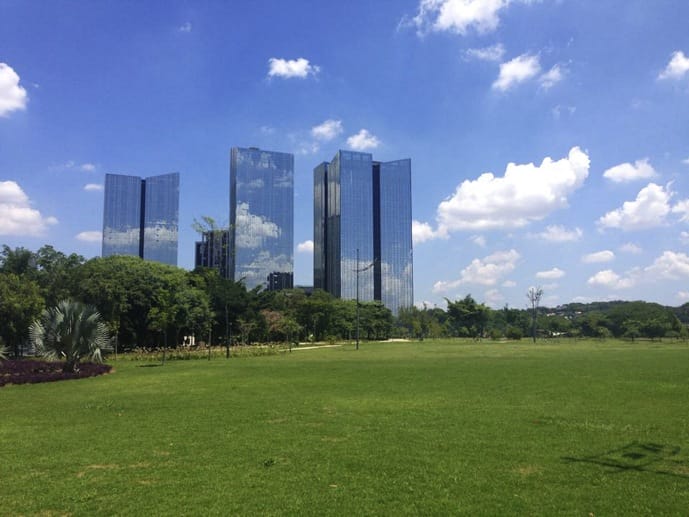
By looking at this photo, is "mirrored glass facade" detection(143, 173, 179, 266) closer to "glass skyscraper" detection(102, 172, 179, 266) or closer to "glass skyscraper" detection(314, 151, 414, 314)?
"glass skyscraper" detection(102, 172, 179, 266)

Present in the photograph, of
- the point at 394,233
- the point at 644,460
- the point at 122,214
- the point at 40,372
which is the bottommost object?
the point at 40,372

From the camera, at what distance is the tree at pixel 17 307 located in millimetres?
34281

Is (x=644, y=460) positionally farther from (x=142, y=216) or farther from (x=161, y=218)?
(x=142, y=216)

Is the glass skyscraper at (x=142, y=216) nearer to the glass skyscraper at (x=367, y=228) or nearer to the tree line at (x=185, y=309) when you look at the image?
the glass skyscraper at (x=367, y=228)

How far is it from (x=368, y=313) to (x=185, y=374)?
64024 millimetres

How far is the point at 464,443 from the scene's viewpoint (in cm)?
916

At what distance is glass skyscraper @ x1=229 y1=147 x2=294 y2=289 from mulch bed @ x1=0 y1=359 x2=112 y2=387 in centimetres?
8823

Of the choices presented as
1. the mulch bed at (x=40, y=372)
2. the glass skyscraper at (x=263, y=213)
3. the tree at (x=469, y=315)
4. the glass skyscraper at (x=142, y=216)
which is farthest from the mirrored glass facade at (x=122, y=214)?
the mulch bed at (x=40, y=372)

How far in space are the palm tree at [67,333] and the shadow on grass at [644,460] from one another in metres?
22.4

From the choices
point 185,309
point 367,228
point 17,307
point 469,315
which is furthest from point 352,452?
point 367,228

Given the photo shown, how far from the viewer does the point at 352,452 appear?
8.65 m

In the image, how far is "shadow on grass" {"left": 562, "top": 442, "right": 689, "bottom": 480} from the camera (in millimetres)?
7625

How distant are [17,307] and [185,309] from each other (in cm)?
1208

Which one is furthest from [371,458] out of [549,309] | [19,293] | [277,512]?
[549,309]
